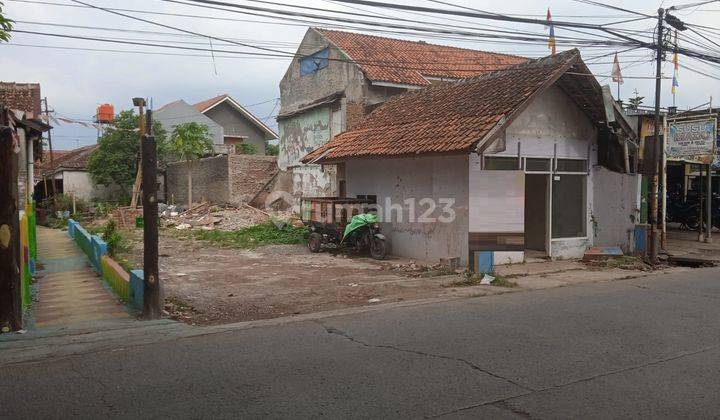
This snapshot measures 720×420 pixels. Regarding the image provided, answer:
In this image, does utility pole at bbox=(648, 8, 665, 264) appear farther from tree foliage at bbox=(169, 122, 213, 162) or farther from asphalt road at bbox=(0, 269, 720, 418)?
tree foliage at bbox=(169, 122, 213, 162)

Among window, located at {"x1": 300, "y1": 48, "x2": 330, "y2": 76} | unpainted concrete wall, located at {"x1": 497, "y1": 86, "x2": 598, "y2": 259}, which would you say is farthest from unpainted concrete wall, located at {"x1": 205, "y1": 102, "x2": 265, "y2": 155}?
unpainted concrete wall, located at {"x1": 497, "y1": 86, "x2": 598, "y2": 259}

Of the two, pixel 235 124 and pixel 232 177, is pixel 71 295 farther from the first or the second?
pixel 235 124

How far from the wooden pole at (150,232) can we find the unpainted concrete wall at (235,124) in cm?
3798

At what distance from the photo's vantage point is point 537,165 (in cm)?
1410

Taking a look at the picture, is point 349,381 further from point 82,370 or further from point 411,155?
point 411,155

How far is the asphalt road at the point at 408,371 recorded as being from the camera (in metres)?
4.62

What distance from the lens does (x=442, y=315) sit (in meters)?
8.15

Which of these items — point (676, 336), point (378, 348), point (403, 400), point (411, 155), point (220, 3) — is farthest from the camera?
point (411, 155)

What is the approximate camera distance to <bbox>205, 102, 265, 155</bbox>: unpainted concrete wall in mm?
45188

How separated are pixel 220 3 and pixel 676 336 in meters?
8.53

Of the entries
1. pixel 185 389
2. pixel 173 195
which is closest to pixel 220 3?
pixel 185 389

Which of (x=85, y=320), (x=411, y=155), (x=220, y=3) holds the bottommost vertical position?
(x=85, y=320)

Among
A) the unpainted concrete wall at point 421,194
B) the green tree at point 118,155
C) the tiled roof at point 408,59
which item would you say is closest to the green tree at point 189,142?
the green tree at point 118,155

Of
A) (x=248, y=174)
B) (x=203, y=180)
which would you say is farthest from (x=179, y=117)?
(x=248, y=174)
